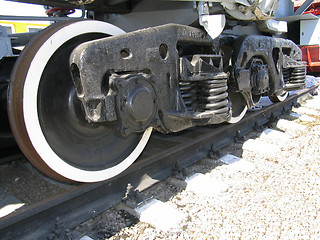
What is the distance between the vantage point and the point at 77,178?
193 cm

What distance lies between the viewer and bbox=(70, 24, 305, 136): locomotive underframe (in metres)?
1.78

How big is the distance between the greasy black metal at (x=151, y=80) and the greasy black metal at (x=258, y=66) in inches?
17.3

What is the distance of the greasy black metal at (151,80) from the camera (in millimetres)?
1770

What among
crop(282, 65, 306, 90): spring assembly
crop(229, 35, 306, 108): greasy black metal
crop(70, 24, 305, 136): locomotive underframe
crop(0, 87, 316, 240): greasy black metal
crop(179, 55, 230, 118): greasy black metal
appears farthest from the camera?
crop(282, 65, 306, 90): spring assembly

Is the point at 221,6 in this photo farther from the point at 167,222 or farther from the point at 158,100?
the point at 167,222

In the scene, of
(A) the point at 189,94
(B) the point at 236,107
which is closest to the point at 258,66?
(B) the point at 236,107

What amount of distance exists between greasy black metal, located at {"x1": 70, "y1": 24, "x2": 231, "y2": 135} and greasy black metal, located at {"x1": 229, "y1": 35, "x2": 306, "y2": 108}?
1.44 feet

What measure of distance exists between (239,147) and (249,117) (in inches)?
31.0

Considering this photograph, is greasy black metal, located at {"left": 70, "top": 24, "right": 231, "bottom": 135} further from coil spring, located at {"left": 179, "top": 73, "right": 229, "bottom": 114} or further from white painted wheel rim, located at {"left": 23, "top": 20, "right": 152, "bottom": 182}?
white painted wheel rim, located at {"left": 23, "top": 20, "right": 152, "bottom": 182}

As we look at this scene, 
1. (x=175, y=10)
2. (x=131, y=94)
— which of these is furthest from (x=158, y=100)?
(x=175, y=10)

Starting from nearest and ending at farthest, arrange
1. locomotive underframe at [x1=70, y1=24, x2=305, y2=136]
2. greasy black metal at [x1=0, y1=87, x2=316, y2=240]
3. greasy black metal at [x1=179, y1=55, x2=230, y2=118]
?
greasy black metal at [x1=0, y1=87, x2=316, y2=240], locomotive underframe at [x1=70, y1=24, x2=305, y2=136], greasy black metal at [x1=179, y1=55, x2=230, y2=118]

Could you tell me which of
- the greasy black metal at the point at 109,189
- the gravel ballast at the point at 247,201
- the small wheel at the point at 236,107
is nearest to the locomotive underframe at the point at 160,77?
the small wheel at the point at 236,107

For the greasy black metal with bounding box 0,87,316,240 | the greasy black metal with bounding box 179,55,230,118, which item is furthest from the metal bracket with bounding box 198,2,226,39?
the greasy black metal with bounding box 0,87,316,240

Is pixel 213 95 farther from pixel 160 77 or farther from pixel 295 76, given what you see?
pixel 295 76
